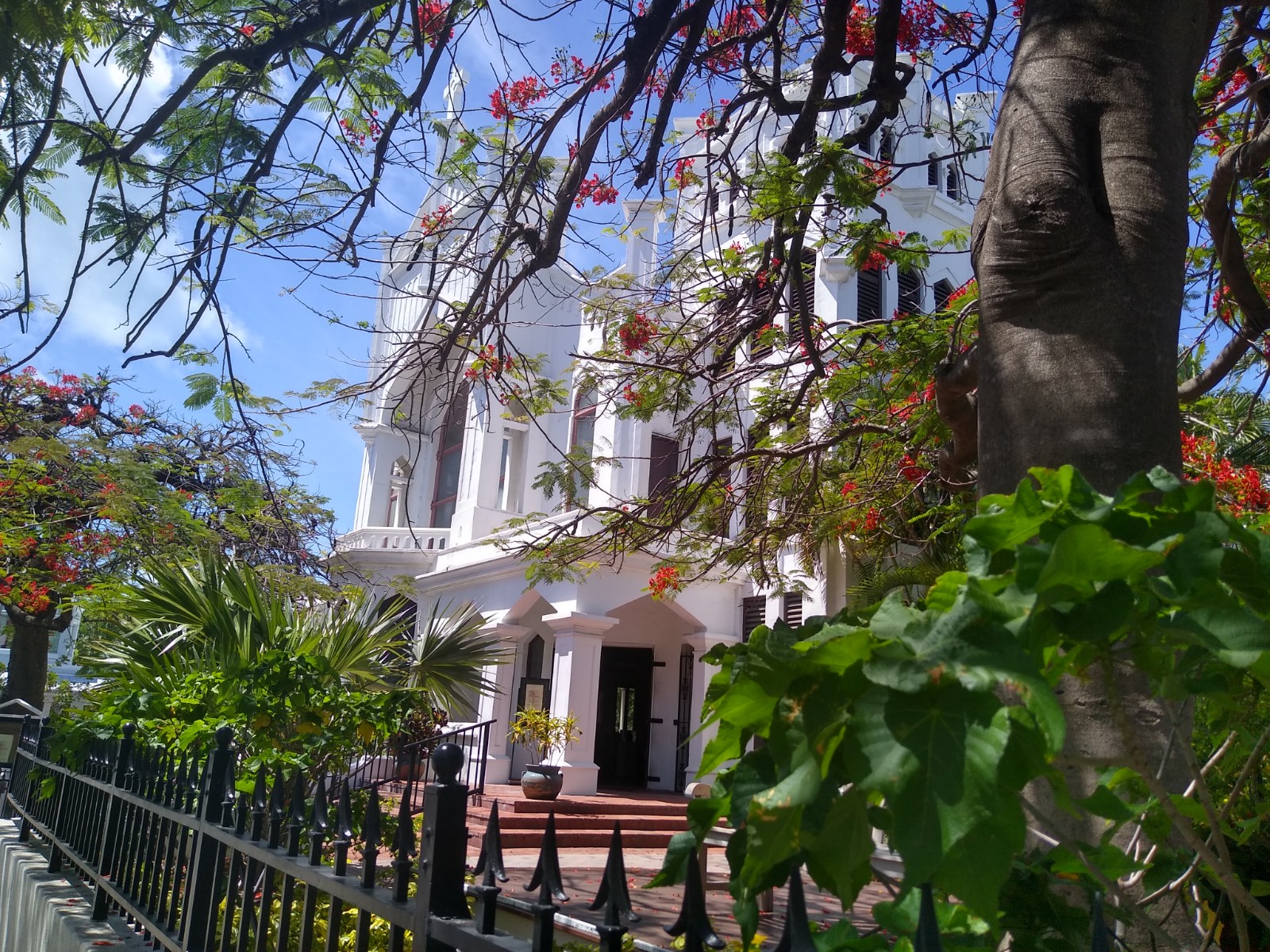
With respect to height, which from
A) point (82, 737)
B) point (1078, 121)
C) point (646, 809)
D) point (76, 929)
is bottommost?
point (646, 809)

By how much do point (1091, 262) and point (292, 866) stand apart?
219cm

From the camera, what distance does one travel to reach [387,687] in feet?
24.9

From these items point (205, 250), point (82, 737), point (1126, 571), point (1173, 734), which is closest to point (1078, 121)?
point (1173, 734)

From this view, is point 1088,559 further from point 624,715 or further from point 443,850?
point 624,715

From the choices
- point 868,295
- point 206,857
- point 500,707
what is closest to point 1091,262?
point 206,857

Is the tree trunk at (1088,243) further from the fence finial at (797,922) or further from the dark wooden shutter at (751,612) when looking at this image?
the dark wooden shutter at (751,612)

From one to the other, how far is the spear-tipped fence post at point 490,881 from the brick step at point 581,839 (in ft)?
30.8

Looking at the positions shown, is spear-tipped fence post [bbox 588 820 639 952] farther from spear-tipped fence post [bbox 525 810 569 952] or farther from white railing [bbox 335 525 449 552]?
white railing [bbox 335 525 449 552]

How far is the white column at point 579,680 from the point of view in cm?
1399

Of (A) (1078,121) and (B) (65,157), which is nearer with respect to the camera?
(A) (1078,121)

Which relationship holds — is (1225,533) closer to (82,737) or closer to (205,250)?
(205,250)

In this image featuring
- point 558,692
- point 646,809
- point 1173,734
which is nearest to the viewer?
point 1173,734

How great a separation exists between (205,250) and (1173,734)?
3.50 metres

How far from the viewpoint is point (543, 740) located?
527 inches
